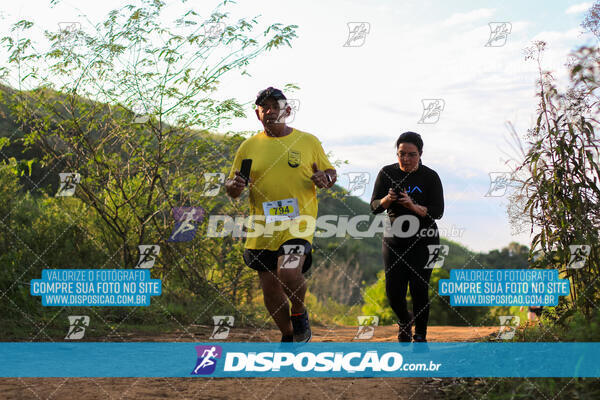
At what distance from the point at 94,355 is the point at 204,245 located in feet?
10.6

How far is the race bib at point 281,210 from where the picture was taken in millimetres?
4668

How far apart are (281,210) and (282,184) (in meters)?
0.22

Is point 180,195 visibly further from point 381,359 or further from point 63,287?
point 381,359

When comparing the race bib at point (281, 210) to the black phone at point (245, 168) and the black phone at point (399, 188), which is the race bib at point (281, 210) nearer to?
the black phone at point (245, 168)

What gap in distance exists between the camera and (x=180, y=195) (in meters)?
8.48

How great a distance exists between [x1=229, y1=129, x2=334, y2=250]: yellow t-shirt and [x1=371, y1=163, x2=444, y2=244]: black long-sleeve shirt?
2.29 ft

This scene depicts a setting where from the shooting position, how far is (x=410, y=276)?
4992 millimetres

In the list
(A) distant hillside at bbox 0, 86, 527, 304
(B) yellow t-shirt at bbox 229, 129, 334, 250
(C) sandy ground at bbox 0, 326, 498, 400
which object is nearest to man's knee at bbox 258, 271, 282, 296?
(B) yellow t-shirt at bbox 229, 129, 334, 250

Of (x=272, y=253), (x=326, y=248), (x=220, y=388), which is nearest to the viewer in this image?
(x=220, y=388)

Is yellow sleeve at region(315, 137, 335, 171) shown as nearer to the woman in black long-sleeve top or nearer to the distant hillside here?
the woman in black long-sleeve top

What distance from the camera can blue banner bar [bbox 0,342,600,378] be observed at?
3924 mm

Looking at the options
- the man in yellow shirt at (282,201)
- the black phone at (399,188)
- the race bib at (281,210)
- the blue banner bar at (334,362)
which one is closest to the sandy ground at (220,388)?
the blue banner bar at (334,362)

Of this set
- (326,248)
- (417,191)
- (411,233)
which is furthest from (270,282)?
(326,248)

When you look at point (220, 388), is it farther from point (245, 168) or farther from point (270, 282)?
point (245, 168)
